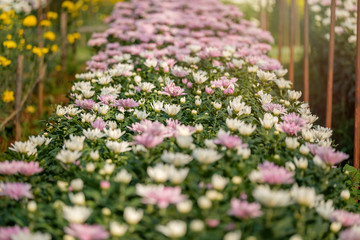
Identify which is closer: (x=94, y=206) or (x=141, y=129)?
(x=94, y=206)

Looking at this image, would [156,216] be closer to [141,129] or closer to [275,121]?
[141,129]

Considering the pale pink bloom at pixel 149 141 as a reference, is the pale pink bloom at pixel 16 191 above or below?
below

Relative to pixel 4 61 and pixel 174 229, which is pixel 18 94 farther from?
pixel 174 229

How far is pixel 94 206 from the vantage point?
1.63m

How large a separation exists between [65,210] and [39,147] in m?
0.84

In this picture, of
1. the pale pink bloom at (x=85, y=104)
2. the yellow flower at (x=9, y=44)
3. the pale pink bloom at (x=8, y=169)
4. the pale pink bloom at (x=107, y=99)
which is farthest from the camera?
the yellow flower at (x=9, y=44)

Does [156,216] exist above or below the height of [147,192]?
below

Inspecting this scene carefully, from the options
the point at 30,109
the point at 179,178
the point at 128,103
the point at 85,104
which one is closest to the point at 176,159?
the point at 179,178

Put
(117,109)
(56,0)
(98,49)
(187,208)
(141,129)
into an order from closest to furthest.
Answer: (187,208)
(141,129)
(117,109)
(98,49)
(56,0)

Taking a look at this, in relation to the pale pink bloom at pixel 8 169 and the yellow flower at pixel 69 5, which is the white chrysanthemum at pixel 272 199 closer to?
the pale pink bloom at pixel 8 169

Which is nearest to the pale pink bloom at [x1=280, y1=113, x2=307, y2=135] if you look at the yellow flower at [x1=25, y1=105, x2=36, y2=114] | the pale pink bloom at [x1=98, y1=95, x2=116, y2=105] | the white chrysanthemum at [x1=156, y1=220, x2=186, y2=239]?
the white chrysanthemum at [x1=156, y1=220, x2=186, y2=239]

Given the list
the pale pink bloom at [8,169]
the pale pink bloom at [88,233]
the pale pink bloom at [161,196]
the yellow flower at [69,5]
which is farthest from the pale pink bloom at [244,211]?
the yellow flower at [69,5]

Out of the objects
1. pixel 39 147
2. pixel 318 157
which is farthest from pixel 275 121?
pixel 39 147

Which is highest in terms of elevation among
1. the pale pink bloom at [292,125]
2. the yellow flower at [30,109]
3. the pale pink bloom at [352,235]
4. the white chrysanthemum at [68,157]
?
the white chrysanthemum at [68,157]
